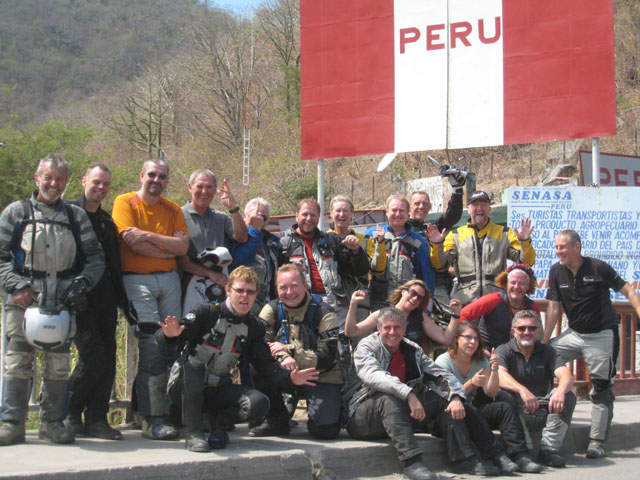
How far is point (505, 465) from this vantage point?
5.89 m

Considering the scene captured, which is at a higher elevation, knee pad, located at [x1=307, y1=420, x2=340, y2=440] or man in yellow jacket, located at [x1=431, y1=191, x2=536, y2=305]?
man in yellow jacket, located at [x1=431, y1=191, x2=536, y2=305]

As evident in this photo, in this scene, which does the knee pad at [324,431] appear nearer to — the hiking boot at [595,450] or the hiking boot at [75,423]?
the hiking boot at [75,423]

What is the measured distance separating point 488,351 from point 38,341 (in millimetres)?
4002

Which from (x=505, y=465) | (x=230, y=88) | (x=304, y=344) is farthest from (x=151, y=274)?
(x=230, y=88)

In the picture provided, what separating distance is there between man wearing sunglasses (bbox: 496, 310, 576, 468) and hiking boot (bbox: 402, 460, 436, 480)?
1.21m

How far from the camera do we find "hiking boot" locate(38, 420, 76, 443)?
5375 mm

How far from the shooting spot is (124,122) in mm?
55062

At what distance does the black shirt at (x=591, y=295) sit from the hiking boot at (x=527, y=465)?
60.3 inches

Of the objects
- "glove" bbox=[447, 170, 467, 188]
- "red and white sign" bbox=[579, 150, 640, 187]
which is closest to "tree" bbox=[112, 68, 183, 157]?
"red and white sign" bbox=[579, 150, 640, 187]

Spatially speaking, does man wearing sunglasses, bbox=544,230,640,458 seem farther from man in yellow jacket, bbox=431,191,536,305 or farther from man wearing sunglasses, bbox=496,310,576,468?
man in yellow jacket, bbox=431,191,536,305

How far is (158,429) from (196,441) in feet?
1.78

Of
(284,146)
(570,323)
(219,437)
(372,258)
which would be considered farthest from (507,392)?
(284,146)

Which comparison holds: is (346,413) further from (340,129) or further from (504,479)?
(340,129)

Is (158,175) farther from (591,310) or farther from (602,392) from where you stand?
Result: (602,392)
